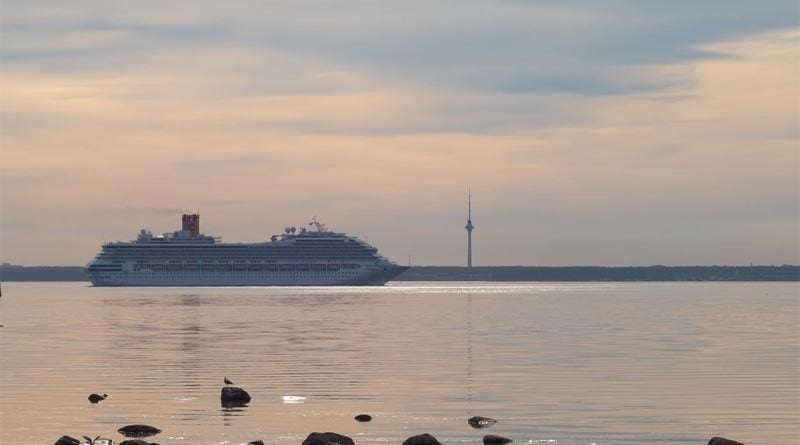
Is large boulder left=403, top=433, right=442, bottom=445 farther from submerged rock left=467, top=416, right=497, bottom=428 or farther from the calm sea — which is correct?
submerged rock left=467, top=416, right=497, bottom=428

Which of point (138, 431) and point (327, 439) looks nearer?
point (327, 439)

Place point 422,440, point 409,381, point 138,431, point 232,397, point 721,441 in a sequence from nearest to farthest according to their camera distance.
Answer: point 721,441, point 422,440, point 138,431, point 232,397, point 409,381

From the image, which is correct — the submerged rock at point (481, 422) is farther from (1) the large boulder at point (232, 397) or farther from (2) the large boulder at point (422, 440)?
(1) the large boulder at point (232, 397)

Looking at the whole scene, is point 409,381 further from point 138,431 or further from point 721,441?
point 721,441

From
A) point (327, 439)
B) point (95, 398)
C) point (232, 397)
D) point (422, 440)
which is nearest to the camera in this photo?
point (422, 440)

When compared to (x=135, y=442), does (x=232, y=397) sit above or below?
above

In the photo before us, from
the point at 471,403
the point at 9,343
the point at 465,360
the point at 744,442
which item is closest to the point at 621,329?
the point at 465,360

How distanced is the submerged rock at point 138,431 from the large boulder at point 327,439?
13.9ft

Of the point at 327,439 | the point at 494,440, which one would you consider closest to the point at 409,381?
the point at 494,440

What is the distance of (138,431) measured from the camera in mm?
31516

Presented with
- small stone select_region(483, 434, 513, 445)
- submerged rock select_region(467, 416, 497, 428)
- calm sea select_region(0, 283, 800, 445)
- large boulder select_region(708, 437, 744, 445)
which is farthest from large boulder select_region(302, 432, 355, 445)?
large boulder select_region(708, 437, 744, 445)

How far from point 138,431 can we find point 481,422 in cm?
851

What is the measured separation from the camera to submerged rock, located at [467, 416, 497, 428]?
108 feet

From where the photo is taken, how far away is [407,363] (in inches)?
2028
